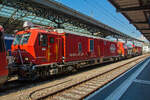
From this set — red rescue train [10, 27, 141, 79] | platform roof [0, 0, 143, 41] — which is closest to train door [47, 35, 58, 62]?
red rescue train [10, 27, 141, 79]

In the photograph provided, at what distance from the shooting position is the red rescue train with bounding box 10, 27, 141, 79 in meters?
8.81

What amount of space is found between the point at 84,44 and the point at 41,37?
5.59 m

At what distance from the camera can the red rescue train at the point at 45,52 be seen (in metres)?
8.81

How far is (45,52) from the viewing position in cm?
958

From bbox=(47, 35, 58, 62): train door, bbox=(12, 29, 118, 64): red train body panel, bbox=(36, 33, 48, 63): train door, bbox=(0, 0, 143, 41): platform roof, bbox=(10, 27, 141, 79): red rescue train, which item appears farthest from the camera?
bbox=(0, 0, 143, 41): platform roof

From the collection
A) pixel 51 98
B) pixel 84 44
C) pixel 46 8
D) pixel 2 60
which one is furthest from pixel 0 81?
pixel 46 8

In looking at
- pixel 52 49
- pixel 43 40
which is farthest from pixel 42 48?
pixel 52 49

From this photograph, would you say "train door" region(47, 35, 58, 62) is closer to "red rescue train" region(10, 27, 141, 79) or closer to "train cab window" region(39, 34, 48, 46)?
"red rescue train" region(10, 27, 141, 79)

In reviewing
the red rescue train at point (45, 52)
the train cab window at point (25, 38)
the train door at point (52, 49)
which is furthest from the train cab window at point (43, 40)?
the train cab window at point (25, 38)

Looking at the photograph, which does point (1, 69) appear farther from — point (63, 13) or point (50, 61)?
point (63, 13)

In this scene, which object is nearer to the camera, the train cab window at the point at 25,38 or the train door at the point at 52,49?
the train cab window at the point at 25,38

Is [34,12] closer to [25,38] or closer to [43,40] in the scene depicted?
[25,38]

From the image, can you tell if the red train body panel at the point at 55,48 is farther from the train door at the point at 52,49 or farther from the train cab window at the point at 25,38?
the train cab window at the point at 25,38

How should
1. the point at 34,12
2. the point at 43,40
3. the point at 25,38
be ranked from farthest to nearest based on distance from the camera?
the point at 34,12
the point at 43,40
the point at 25,38
